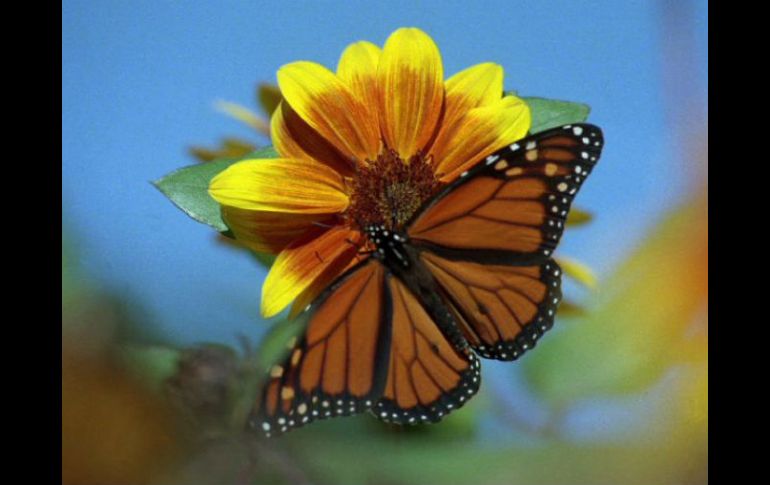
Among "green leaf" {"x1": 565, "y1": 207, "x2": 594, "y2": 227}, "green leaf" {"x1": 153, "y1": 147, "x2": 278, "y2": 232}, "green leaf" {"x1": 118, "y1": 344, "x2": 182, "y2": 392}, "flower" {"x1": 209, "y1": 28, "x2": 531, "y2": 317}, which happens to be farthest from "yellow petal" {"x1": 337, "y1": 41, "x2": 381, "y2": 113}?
"green leaf" {"x1": 118, "y1": 344, "x2": 182, "y2": 392}

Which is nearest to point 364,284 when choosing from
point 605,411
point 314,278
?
point 314,278

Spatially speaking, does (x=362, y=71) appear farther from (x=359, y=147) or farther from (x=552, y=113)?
(x=552, y=113)

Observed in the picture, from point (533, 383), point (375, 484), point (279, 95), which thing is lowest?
point (375, 484)

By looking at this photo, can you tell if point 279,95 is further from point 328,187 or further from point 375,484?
point 375,484

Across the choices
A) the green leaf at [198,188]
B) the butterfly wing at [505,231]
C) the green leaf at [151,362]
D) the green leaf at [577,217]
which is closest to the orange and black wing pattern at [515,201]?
the butterfly wing at [505,231]

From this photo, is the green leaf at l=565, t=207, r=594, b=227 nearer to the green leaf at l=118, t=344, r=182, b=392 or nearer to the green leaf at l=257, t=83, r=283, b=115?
the green leaf at l=257, t=83, r=283, b=115
